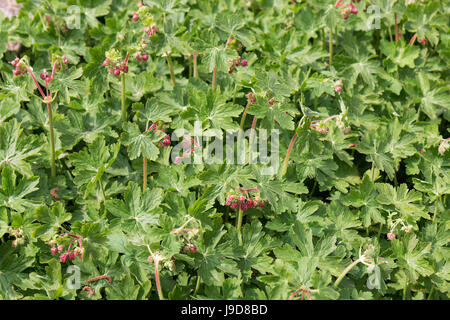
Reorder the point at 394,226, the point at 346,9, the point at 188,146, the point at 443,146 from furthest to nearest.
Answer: the point at 346,9 → the point at 443,146 → the point at 188,146 → the point at 394,226

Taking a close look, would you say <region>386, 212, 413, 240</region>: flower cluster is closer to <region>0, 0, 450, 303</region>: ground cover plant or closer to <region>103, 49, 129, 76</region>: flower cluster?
<region>0, 0, 450, 303</region>: ground cover plant

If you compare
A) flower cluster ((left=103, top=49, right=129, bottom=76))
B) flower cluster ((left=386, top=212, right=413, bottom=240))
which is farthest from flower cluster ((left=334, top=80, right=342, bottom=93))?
flower cluster ((left=103, top=49, right=129, bottom=76))

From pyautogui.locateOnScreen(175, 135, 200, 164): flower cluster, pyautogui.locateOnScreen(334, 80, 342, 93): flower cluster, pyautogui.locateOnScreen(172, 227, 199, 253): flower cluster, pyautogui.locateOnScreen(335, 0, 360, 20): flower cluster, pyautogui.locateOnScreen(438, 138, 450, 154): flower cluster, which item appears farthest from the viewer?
pyautogui.locateOnScreen(335, 0, 360, 20): flower cluster

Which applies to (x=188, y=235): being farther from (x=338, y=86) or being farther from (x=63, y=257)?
(x=338, y=86)

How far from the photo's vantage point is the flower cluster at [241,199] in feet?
9.61

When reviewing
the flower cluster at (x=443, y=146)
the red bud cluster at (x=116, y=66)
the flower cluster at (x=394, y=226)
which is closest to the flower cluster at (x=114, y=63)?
the red bud cluster at (x=116, y=66)

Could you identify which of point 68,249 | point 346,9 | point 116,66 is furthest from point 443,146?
point 68,249

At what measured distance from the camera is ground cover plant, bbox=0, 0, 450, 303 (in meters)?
3.04

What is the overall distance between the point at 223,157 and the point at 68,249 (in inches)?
48.0

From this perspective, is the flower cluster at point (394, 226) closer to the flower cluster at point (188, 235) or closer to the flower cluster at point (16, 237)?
the flower cluster at point (188, 235)

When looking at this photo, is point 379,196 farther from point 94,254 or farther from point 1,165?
point 1,165

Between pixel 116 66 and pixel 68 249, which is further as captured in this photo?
pixel 116 66

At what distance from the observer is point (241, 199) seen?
2.92 m
